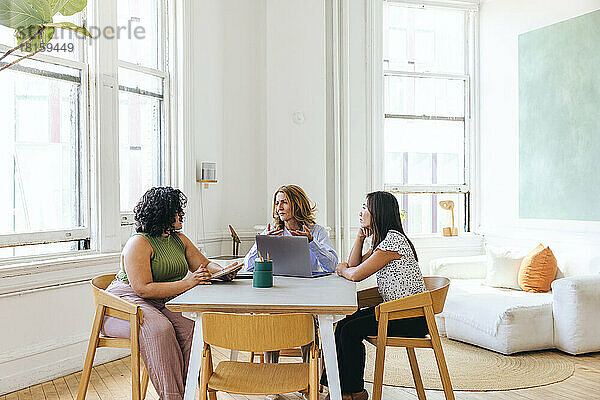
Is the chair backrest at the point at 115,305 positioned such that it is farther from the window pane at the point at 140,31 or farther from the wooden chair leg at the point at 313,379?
the window pane at the point at 140,31

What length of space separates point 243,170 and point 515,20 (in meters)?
3.02

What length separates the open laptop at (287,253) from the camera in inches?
139

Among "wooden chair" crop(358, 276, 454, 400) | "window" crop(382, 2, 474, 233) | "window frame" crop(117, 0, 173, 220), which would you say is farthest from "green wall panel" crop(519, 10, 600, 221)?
"window frame" crop(117, 0, 173, 220)

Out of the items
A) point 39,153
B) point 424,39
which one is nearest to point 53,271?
point 39,153

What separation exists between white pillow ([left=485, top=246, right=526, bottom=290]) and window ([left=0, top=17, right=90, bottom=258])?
3383mm

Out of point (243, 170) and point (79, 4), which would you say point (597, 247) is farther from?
point (79, 4)

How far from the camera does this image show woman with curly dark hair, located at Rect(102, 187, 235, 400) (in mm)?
3205

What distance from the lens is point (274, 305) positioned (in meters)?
2.74

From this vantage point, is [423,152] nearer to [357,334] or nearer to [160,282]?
[357,334]


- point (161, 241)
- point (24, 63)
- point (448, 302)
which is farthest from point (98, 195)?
point (448, 302)

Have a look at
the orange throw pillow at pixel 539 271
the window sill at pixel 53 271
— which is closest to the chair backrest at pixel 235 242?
the window sill at pixel 53 271

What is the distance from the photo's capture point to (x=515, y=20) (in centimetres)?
641

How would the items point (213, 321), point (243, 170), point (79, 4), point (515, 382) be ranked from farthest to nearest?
point (243, 170)
point (515, 382)
point (79, 4)
point (213, 321)

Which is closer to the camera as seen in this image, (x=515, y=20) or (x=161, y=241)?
(x=161, y=241)
